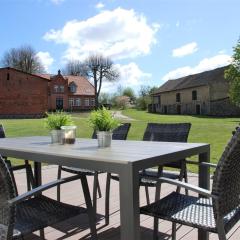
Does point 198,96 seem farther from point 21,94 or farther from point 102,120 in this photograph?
point 102,120

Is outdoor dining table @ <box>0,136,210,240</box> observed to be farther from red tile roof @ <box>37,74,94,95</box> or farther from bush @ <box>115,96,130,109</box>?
bush @ <box>115,96,130,109</box>

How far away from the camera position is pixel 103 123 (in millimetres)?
2848

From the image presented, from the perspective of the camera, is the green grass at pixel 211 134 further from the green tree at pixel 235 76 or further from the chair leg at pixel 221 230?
the green tree at pixel 235 76

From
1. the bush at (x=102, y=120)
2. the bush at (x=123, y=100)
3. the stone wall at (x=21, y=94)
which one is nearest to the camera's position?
the bush at (x=102, y=120)

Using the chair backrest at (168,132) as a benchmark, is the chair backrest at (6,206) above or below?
below

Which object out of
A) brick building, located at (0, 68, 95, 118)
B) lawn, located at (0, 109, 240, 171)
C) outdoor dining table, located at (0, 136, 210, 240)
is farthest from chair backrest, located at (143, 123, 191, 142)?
brick building, located at (0, 68, 95, 118)

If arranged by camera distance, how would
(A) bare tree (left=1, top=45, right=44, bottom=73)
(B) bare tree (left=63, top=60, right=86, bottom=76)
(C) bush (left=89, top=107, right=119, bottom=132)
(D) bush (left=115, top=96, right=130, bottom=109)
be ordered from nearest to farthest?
(C) bush (left=89, top=107, right=119, bottom=132) → (A) bare tree (left=1, top=45, right=44, bottom=73) → (D) bush (left=115, top=96, right=130, bottom=109) → (B) bare tree (left=63, top=60, right=86, bottom=76)

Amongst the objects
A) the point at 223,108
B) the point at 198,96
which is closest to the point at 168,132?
the point at 223,108

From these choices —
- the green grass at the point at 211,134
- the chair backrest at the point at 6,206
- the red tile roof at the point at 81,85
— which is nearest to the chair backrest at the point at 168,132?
the chair backrest at the point at 6,206

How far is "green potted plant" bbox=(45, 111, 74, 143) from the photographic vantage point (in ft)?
11.0

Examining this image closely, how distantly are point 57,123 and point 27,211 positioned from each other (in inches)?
45.2

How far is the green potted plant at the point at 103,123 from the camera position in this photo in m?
2.85

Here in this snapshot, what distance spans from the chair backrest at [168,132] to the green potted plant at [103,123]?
1.01 m

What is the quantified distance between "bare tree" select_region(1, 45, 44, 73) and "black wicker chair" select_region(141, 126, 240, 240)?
53.9 meters
